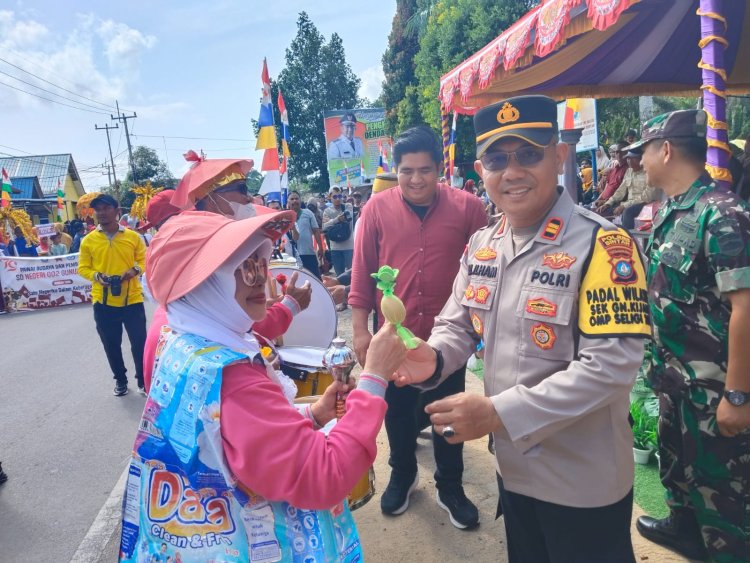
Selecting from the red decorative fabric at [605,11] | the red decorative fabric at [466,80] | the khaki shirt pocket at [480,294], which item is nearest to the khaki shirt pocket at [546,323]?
the khaki shirt pocket at [480,294]

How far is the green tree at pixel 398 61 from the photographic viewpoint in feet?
90.7

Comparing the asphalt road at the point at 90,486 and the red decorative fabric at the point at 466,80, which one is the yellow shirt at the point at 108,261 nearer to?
the asphalt road at the point at 90,486

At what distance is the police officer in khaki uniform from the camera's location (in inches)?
58.1

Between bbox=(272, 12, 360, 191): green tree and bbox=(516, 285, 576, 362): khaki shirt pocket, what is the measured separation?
132 ft

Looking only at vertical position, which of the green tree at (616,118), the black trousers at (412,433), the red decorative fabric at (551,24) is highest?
the green tree at (616,118)

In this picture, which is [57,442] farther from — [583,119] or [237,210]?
[583,119]

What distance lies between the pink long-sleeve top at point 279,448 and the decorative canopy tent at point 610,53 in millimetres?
2643

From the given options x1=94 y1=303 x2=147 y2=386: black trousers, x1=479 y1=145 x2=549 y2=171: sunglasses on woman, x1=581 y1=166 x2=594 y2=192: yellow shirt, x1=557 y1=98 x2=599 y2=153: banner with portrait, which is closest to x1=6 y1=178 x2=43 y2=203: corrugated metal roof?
x1=581 y1=166 x2=594 y2=192: yellow shirt

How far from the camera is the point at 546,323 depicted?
161 centimetres

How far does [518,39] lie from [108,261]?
475 cm

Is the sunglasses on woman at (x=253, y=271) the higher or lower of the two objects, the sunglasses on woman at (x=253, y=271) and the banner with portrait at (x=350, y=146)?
the lower

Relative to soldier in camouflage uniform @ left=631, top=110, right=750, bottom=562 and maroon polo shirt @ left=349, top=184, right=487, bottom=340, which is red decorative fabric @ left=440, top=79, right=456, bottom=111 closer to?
maroon polo shirt @ left=349, top=184, right=487, bottom=340

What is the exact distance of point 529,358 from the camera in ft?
5.45

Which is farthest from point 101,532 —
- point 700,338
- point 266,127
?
point 266,127
